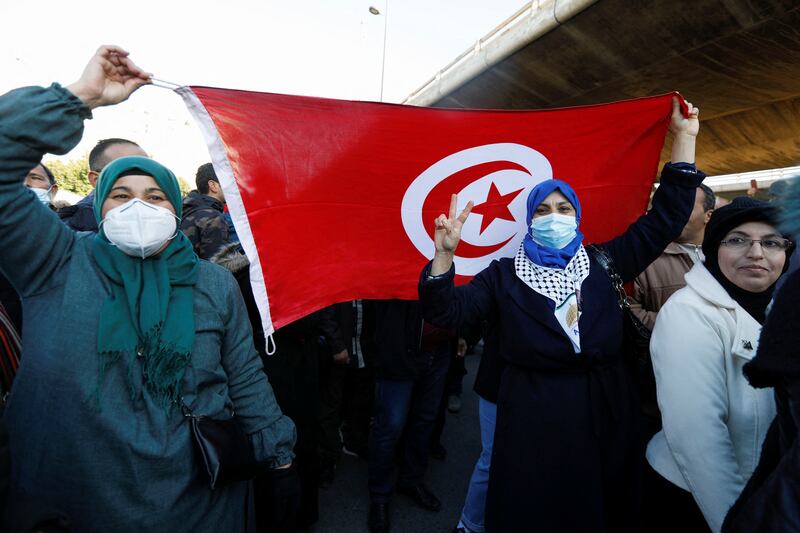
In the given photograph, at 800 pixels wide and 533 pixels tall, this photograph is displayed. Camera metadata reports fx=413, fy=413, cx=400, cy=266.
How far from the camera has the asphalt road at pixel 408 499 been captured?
261 centimetres

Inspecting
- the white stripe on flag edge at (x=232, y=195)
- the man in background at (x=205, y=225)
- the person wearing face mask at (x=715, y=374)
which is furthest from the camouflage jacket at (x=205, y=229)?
the person wearing face mask at (x=715, y=374)

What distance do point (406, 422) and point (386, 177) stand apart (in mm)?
1668

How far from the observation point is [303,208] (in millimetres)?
2020

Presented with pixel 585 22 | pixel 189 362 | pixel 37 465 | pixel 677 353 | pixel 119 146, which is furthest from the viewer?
pixel 585 22

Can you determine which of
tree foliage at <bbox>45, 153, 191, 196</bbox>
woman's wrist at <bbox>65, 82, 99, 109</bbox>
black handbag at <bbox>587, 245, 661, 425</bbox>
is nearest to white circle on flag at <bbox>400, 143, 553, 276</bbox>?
black handbag at <bbox>587, 245, 661, 425</bbox>

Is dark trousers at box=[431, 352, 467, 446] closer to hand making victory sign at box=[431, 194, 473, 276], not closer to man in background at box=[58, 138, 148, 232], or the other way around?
hand making victory sign at box=[431, 194, 473, 276]

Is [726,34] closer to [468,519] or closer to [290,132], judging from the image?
[290,132]

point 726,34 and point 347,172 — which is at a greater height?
point 726,34

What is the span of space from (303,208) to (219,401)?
97cm

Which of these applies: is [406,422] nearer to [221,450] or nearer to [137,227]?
[221,450]

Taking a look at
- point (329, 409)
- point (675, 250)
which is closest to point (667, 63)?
point (675, 250)

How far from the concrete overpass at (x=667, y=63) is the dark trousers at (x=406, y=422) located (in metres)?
5.14

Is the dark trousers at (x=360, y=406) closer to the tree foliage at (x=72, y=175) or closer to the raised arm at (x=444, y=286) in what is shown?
the raised arm at (x=444, y=286)

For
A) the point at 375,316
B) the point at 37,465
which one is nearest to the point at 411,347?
the point at 375,316
